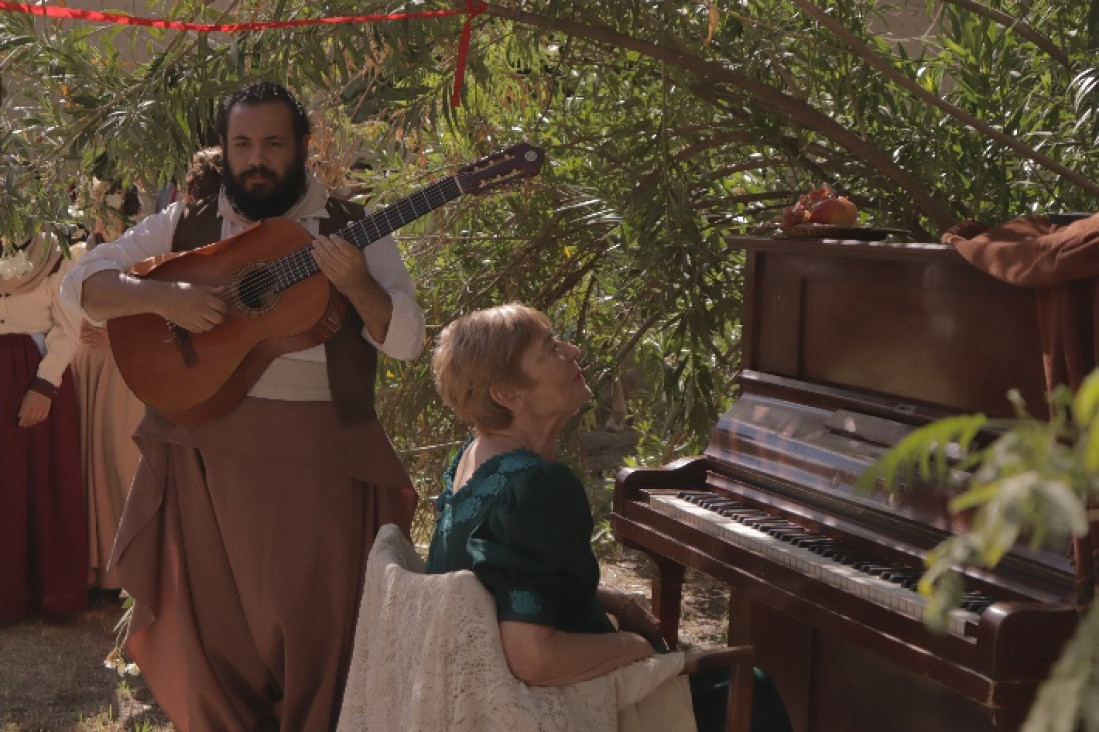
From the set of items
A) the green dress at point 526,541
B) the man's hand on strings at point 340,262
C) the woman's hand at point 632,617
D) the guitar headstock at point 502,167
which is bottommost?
the woman's hand at point 632,617

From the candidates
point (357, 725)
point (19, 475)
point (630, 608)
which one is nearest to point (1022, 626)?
point (630, 608)

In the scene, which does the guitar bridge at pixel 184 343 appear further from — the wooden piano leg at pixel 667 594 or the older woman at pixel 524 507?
the wooden piano leg at pixel 667 594

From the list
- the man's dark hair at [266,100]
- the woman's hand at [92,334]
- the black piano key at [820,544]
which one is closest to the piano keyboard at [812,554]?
the black piano key at [820,544]

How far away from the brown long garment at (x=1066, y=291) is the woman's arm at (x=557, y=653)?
790mm

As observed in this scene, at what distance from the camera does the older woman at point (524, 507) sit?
2.51 metres

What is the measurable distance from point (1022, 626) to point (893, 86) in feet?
9.50

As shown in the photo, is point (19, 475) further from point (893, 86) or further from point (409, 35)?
point (893, 86)

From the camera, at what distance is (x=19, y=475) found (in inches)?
247

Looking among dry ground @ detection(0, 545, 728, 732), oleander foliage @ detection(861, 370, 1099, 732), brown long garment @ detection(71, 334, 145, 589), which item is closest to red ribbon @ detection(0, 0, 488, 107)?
dry ground @ detection(0, 545, 728, 732)

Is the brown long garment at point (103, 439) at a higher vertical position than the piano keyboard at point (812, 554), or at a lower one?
lower

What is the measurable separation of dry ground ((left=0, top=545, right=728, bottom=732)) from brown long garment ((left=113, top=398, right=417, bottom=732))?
865 mm

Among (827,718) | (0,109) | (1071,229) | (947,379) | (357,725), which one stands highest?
(0,109)

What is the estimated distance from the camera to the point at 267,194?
3768 mm

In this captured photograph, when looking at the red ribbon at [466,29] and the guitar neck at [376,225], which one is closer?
the guitar neck at [376,225]
